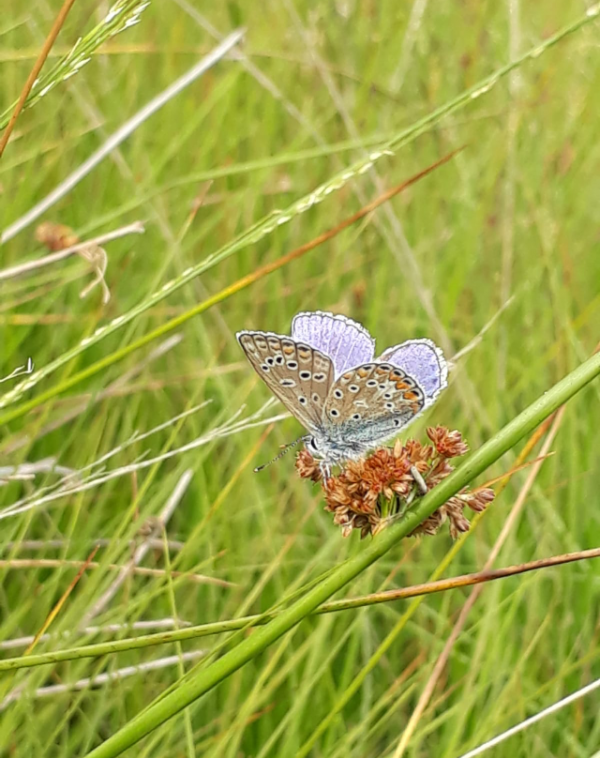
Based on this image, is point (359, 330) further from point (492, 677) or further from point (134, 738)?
point (134, 738)

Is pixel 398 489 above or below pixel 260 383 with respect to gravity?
above

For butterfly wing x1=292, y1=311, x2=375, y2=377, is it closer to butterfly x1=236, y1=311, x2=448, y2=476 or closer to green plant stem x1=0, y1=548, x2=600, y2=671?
butterfly x1=236, y1=311, x2=448, y2=476

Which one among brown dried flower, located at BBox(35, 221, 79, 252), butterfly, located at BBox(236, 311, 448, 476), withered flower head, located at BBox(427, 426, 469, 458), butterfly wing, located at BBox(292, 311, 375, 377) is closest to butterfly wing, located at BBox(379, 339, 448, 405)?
butterfly, located at BBox(236, 311, 448, 476)

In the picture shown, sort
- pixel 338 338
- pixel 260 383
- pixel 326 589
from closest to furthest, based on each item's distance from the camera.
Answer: pixel 326 589, pixel 338 338, pixel 260 383

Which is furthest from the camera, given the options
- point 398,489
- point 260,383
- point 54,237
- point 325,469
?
point 260,383

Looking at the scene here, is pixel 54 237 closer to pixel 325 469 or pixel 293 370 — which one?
pixel 293 370

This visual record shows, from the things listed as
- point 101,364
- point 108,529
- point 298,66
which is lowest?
point 108,529

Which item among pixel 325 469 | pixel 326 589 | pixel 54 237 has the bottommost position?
pixel 325 469

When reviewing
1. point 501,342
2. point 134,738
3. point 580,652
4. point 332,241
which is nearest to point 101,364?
point 134,738

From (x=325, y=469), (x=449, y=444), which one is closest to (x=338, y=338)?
(x=325, y=469)
